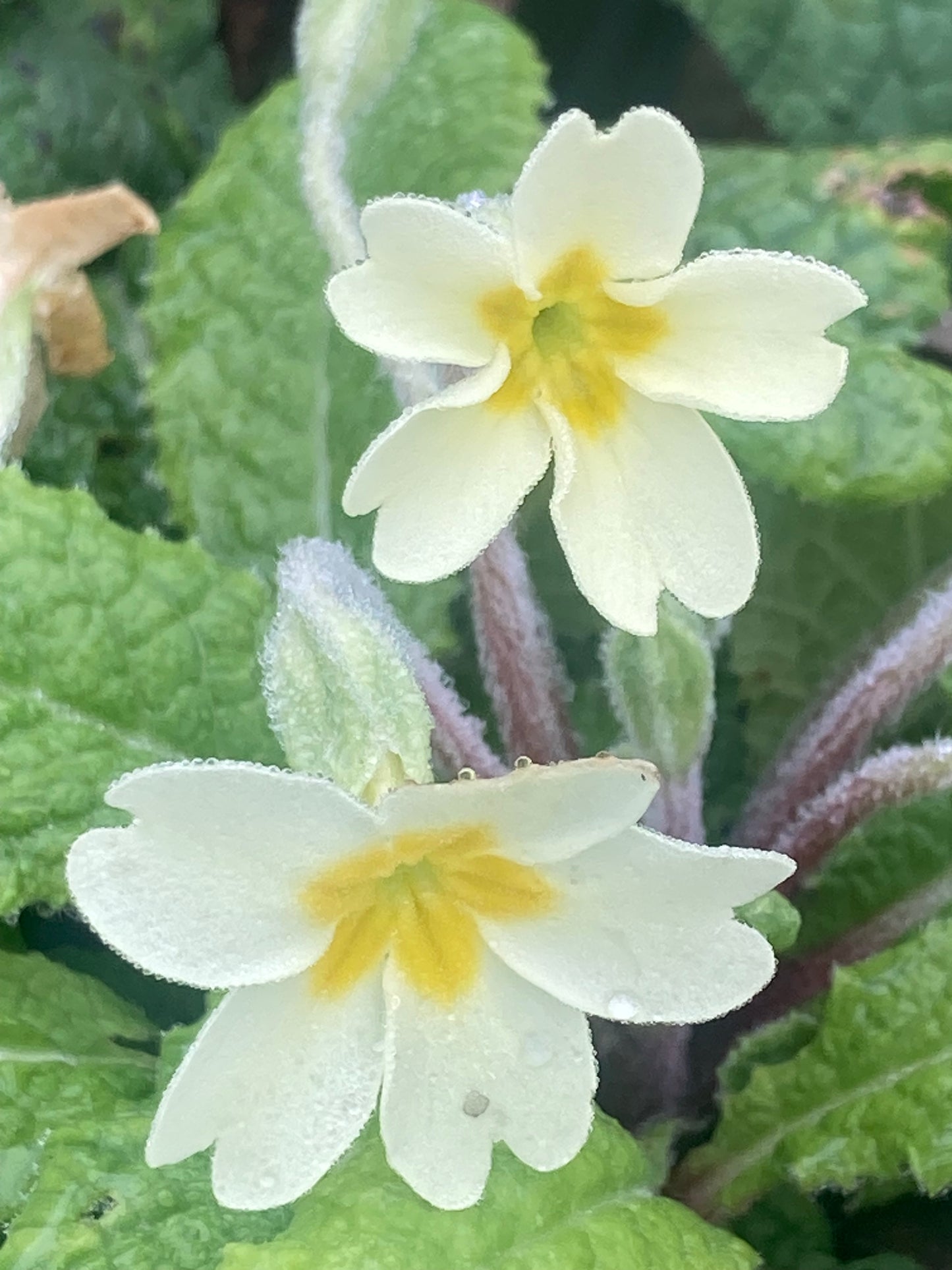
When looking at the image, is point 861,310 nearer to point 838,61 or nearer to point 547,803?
point 838,61

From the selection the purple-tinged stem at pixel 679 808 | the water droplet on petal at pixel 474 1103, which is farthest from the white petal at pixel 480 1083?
the purple-tinged stem at pixel 679 808

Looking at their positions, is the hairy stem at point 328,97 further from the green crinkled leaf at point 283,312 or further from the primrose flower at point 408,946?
the primrose flower at point 408,946

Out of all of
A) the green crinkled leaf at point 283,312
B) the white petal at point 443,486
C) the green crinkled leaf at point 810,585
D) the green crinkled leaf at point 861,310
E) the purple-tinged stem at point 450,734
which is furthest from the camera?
the green crinkled leaf at point 810,585

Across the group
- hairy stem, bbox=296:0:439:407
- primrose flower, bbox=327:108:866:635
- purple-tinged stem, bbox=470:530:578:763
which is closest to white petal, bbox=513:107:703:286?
primrose flower, bbox=327:108:866:635

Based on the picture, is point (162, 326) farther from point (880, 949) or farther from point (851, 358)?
point (880, 949)

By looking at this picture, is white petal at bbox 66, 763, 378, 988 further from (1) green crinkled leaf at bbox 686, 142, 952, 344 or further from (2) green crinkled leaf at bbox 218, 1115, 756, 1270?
(1) green crinkled leaf at bbox 686, 142, 952, 344

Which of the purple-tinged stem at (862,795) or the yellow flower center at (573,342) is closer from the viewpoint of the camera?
the yellow flower center at (573,342)

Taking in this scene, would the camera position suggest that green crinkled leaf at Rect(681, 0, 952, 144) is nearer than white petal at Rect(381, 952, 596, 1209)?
No
